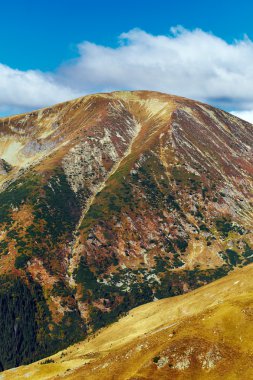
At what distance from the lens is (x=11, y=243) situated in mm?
197750

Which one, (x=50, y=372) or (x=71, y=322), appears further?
(x=71, y=322)

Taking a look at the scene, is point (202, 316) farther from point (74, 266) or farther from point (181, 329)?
point (74, 266)

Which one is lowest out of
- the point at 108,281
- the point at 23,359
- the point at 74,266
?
the point at 23,359

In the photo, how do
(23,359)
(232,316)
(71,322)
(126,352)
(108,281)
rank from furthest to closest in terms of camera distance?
(108,281) < (71,322) < (23,359) < (126,352) < (232,316)

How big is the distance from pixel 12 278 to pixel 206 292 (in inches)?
3903

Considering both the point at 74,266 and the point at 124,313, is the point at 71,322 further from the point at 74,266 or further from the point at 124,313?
the point at 74,266

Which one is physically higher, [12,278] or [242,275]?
[12,278]

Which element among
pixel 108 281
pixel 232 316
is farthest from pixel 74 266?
pixel 232 316

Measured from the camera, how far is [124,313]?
16962 cm

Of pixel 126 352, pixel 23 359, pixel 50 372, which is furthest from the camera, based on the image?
pixel 23 359

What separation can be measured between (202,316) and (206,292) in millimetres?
42888

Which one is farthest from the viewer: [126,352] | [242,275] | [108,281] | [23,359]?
[108,281]

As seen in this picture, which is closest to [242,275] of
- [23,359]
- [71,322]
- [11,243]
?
[71,322]

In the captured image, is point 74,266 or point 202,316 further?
point 74,266
